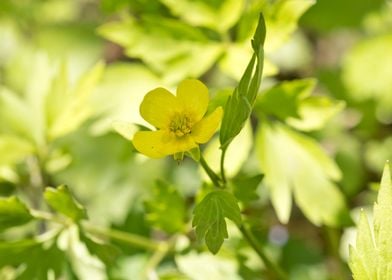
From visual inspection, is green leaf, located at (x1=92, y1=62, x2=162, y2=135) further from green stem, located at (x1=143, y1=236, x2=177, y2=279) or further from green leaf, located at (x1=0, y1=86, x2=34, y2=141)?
green stem, located at (x1=143, y1=236, x2=177, y2=279)

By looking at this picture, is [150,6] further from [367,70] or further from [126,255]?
[367,70]

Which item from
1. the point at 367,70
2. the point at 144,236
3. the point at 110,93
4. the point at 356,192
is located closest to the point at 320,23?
the point at 367,70

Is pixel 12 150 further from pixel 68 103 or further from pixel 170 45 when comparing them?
pixel 170 45

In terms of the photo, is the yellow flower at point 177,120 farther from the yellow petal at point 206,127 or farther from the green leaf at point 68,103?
the green leaf at point 68,103

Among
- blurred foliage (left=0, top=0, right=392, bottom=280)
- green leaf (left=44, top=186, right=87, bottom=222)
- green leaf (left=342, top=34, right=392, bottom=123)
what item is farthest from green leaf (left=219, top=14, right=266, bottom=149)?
green leaf (left=342, top=34, right=392, bottom=123)

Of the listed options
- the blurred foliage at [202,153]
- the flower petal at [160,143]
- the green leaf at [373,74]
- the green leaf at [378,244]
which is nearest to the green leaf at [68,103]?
the blurred foliage at [202,153]

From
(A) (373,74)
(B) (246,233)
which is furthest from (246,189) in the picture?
(A) (373,74)
